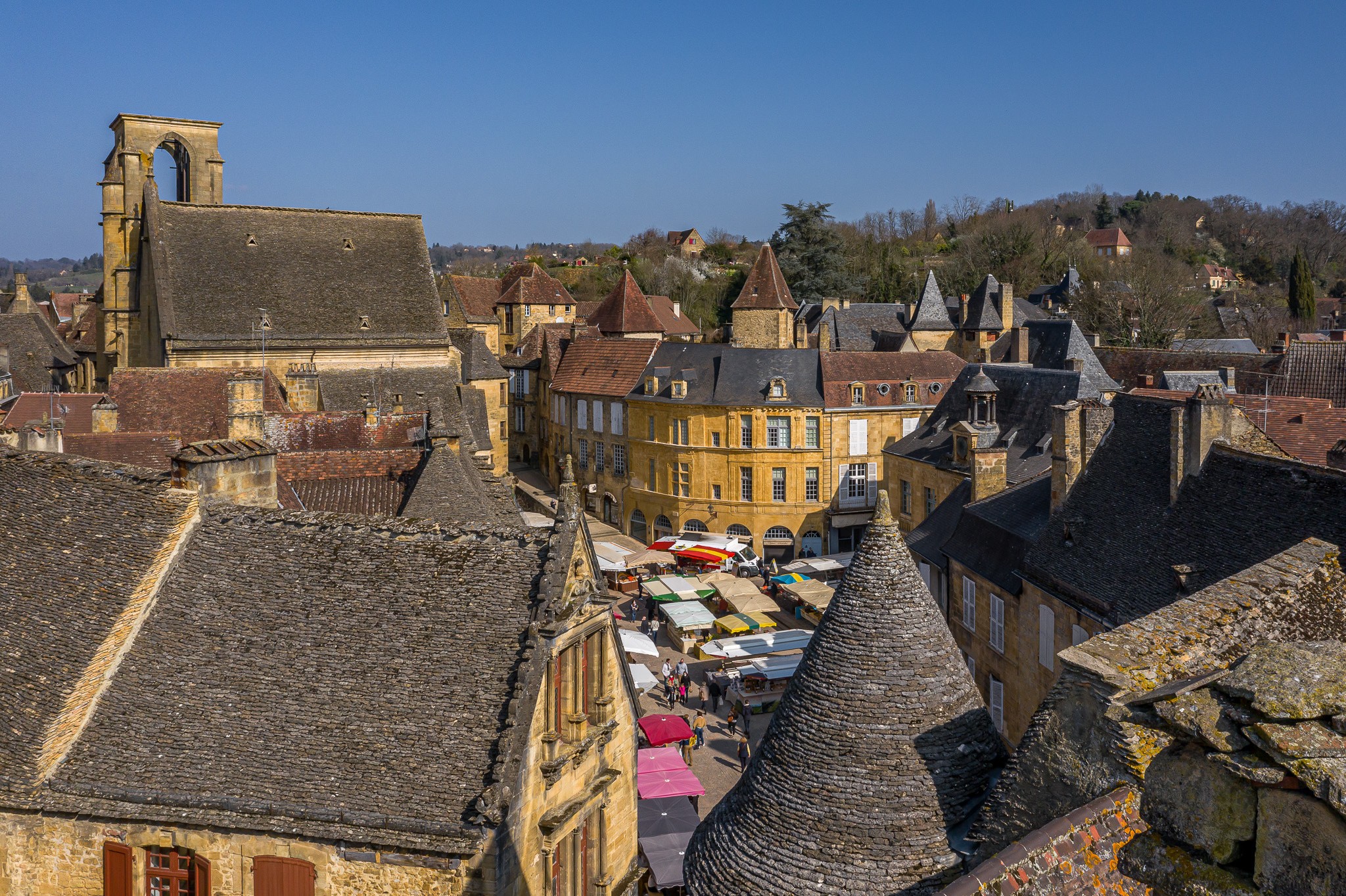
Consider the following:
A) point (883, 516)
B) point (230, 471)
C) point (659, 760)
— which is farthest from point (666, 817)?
point (883, 516)

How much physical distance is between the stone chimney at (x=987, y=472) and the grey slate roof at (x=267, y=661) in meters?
16.9

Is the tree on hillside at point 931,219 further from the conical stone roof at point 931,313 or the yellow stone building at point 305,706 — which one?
the yellow stone building at point 305,706

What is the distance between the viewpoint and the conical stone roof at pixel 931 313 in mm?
65062

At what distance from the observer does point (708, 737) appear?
25531 millimetres

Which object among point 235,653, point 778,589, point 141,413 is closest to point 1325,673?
point 235,653

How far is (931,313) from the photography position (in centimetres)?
6588

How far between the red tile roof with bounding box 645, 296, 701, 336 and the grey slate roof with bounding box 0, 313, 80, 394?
Answer: 4001cm

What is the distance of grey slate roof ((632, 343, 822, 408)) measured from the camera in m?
46.2

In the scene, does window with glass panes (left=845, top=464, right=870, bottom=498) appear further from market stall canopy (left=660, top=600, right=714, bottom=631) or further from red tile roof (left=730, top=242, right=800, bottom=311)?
red tile roof (left=730, top=242, right=800, bottom=311)

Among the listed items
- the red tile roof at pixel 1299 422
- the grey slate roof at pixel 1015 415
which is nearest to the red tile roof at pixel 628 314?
the grey slate roof at pixel 1015 415

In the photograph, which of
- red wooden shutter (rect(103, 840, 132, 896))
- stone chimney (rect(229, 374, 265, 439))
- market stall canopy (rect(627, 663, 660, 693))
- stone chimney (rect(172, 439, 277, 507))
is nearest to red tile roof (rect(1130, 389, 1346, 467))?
market stall canopy (rect(627, 663, 660, 693))

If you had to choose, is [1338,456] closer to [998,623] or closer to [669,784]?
[998,623]

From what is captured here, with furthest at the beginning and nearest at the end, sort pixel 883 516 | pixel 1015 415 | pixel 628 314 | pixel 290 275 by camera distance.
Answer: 1. pixel 628 314
2. pixel 290 275
3. pixel 1015 415
4. pixel 883 516

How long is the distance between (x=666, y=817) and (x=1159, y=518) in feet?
32.6
